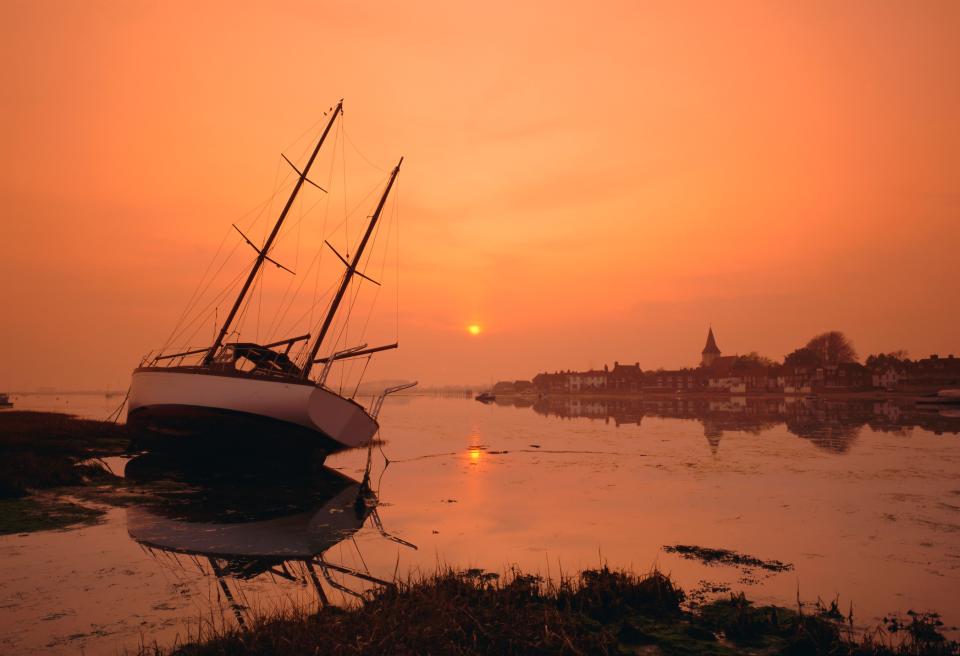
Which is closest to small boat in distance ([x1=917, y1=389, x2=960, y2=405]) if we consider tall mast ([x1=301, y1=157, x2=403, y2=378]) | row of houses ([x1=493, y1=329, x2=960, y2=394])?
row of houses ([x1=493, y1=329, x2=960, y2=394])

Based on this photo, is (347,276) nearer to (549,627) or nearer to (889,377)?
(549,627)

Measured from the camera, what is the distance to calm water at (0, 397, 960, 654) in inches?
352

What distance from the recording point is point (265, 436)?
24797 mm

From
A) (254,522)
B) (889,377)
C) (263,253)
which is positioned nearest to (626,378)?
(889,377)

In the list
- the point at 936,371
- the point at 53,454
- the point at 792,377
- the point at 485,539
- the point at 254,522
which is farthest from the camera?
the point at 792,377

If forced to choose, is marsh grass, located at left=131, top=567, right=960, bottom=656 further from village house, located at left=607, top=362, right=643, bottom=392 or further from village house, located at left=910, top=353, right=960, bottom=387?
village house, located at left=607, top=362, right=643, bottom=392

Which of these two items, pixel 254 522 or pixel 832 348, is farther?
pixel 832 348

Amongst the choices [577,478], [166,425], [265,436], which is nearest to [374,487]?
[265,436]

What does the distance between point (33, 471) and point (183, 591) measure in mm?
14965

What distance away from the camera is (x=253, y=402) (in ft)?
77.8

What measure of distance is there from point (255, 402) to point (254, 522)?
32.4ft

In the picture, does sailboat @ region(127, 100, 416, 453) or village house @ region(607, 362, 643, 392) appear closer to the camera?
sailboat @ region(127, 100, 416, 453)

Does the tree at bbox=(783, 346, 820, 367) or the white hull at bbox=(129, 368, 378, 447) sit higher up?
the tree at bbox=(783, 346, 820, 367)

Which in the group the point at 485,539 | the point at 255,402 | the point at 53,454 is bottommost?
the point at 53,454
